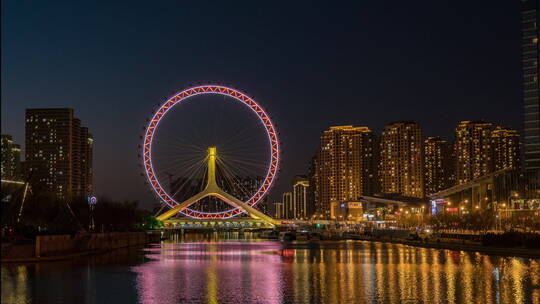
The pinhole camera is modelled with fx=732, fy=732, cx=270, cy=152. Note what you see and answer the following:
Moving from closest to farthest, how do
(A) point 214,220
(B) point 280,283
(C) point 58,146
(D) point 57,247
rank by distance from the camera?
(B) point 280,283 → (D) point 57,247 → (A) point 214,220 → (C) point 58,146

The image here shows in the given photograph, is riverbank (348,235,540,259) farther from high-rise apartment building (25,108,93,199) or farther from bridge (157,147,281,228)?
high-rise apartment building (25,108,93,199)

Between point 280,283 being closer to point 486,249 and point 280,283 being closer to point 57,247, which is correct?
point 57,247

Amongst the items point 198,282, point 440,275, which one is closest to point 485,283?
point 440,275

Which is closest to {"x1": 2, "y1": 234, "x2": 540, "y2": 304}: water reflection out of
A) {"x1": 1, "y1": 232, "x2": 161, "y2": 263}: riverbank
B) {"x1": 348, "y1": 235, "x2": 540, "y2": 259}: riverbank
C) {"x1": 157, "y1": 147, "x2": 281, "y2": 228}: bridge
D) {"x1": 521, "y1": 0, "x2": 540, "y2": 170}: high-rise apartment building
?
{"x1": 1, "y1": 232, "x2": 161, "y2": 263}: riverbank

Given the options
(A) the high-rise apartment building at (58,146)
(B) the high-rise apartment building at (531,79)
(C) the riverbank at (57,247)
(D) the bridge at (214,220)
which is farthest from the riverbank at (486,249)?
(A) the high-rise apartment building at (58,146)

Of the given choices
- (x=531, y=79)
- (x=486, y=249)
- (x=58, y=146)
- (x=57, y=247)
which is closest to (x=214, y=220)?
(x=486, y=249)

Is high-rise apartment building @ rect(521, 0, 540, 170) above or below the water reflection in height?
above

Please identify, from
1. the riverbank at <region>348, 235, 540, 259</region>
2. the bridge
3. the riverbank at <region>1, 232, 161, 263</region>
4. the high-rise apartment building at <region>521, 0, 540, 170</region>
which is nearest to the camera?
the riverbank at <region>1, 232, 161, 263</region>
